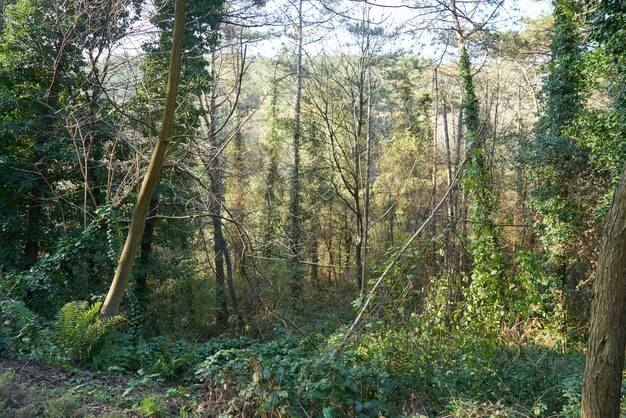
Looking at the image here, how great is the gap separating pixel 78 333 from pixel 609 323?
577cm

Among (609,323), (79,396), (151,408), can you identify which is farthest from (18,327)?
(609,323)

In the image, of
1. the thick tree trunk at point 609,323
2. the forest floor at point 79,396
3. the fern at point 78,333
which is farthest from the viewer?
the fern at point 78,333

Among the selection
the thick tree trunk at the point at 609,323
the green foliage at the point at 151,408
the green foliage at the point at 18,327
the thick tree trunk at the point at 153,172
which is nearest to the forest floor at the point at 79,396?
the green foliage at the point at 151,408

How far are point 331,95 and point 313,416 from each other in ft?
32.7

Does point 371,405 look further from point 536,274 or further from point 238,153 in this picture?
point 238,153

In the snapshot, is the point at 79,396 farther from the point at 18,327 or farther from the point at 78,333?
the point at 18,327

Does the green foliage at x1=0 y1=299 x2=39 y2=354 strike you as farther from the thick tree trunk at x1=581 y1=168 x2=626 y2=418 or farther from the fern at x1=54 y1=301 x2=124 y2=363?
the thick tree trunk at x1=581 y1=168 x2=626 y2=418

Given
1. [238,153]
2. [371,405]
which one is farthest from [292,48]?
[371,405]

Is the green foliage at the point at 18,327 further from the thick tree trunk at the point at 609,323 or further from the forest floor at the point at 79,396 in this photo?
the thick tree trunk at the point at 609,323

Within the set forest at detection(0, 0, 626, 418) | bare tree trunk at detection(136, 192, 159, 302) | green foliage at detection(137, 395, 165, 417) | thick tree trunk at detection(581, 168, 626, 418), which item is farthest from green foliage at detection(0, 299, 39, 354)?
bare tree trunk at detection(136, 192, 159, 302)

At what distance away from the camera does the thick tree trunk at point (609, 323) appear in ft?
10.7

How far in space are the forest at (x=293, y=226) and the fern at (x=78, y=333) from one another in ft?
0.09

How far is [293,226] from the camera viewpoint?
1997cm

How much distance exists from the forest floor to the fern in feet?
2.54
